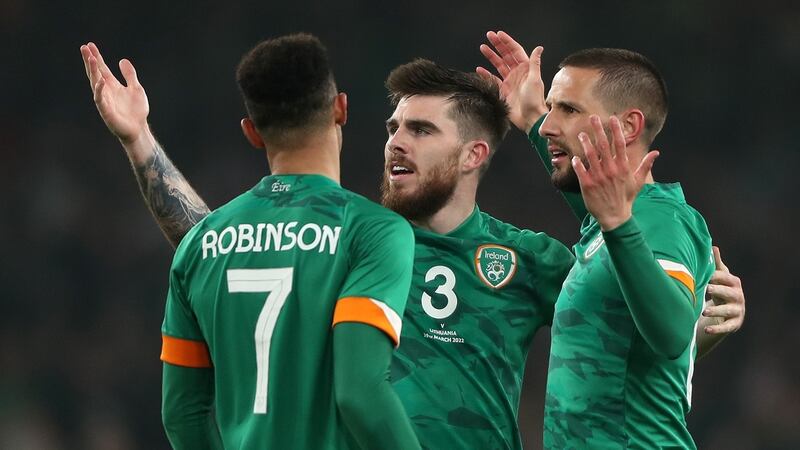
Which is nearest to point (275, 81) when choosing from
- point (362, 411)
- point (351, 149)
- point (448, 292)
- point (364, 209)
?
point (364, 209)

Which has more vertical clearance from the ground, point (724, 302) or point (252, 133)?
point (252, 133)

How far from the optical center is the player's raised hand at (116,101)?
4.49 meters

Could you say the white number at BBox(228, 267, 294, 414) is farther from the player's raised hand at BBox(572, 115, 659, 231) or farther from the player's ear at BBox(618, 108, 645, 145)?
the player's ear at BBox(618, 108, 645, 145)

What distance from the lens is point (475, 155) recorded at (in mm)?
4832

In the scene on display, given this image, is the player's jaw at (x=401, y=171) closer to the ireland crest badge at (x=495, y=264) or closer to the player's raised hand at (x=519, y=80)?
the ireland crest badge at (x=495, y=264)

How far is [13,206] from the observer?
1119 cm

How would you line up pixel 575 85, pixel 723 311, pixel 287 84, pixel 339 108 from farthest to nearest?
pixel 723 311 → pixel 575 85 → pixel 339 108 → pixel 287 84

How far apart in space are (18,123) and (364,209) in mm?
9206

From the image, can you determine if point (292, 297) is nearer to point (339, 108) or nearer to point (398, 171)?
point (339, 108)

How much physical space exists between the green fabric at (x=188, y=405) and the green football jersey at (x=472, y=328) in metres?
0.99

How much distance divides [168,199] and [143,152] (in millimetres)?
208

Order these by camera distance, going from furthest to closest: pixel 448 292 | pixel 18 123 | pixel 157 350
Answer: pixel 18 123 → pixel 157 350 → pixel 448 292

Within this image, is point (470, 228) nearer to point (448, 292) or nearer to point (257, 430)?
point (448, 292)

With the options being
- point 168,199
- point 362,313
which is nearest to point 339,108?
point 362,313
